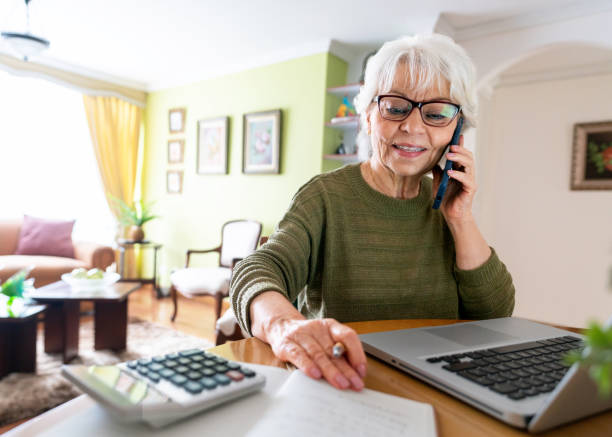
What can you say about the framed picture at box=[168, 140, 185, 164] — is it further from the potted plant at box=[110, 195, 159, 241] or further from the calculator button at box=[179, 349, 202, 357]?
the calculator button at box=[179, 349, 202, 357]

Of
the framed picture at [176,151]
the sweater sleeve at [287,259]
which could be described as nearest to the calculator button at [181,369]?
the sweater sleeve at [287,259]

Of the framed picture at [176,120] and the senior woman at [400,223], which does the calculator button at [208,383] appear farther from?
the framed picture at [176,120]

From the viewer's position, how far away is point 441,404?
1.70ft

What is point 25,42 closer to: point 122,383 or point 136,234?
point 136,234

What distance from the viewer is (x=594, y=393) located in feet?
1.50

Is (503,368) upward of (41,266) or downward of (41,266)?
upward

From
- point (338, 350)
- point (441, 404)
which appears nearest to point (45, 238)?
point (338, 350)

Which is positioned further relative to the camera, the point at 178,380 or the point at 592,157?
the point at 592,157

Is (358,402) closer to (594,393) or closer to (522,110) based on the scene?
(594,393)

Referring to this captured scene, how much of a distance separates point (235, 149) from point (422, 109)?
11.8 ft

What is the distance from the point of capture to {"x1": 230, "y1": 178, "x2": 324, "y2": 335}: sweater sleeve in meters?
0.79

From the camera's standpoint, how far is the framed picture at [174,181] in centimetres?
497

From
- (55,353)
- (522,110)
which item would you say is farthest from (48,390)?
(522,110)

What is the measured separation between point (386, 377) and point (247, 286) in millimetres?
317
